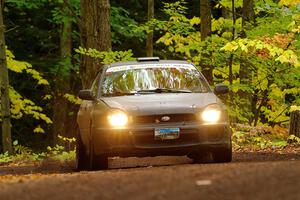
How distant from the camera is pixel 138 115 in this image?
9.49 metres

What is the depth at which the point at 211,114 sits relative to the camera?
974 centimetres

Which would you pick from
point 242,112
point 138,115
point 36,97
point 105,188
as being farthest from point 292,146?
point 36,97

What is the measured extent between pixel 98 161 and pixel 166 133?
1.14 m

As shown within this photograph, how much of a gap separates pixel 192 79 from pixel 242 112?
7.31 m

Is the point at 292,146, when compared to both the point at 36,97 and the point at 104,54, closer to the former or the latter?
the point at 104,54

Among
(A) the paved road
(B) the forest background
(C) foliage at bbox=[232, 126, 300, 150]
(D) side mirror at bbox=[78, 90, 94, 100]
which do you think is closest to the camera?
(A) the paved road

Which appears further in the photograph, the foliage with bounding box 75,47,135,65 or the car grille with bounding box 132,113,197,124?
the foliage with bounding box 75,47,135,65

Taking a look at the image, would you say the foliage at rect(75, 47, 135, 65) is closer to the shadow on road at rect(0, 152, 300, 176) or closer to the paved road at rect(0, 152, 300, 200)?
the shadow on road at rect(0, 152, 300, 176)

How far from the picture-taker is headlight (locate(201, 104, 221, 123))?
970 centimetres

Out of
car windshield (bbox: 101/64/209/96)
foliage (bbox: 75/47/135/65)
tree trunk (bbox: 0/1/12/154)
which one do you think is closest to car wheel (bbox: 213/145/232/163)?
A: car windshield (bbox: 101/64/209/96)

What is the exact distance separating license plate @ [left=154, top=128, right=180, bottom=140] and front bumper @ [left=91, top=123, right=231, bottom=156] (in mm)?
43

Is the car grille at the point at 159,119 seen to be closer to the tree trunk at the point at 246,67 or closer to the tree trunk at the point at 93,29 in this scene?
the tree trunk at the point at 93,29

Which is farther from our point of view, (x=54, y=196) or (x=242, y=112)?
(x=242, y=112)

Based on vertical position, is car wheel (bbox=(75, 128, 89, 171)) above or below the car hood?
below
